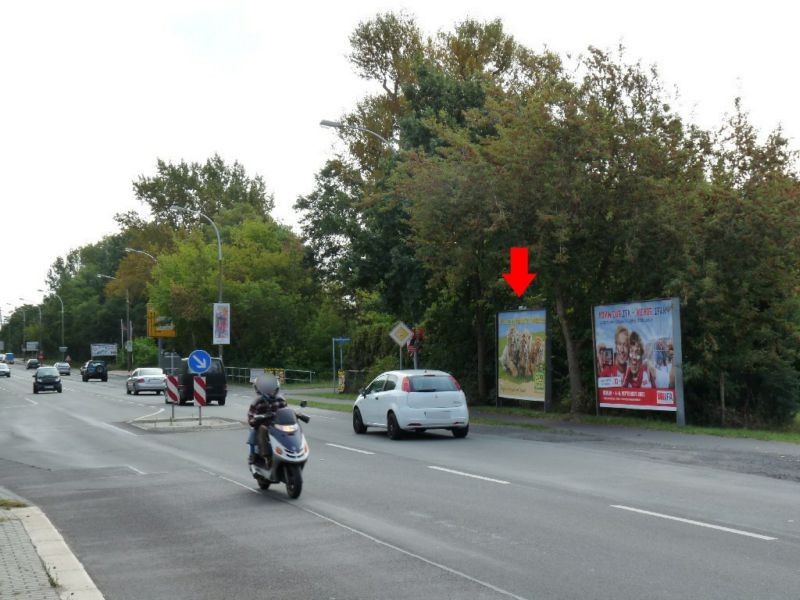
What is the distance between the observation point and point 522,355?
30312 millimetres

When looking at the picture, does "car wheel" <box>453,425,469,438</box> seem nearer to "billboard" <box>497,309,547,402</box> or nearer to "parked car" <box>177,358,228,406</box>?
Answer: "billboard" <box>497,309,547,402</box>

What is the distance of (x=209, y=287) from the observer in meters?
70.1

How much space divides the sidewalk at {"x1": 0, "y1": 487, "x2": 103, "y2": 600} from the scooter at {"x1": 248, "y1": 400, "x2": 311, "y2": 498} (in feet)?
8.87

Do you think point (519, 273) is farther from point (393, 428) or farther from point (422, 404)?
point (393, 428)

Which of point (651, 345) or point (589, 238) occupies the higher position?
point (589, 238)

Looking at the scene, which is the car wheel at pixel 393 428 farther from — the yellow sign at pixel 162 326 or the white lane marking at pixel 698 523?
the yellow sign at pixel 162 326

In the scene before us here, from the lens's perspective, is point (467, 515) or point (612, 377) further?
point (612, 377)

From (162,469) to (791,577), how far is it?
11.3 m

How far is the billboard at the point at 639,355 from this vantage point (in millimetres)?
23891

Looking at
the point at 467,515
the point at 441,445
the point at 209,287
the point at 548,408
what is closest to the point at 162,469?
the point at 441,445

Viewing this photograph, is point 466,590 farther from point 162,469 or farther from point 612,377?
point 612,377

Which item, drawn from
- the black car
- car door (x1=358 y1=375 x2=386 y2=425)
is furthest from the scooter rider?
the black car

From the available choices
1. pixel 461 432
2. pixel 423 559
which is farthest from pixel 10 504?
pixel 461 432

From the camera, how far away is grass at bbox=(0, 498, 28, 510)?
1195 cm
